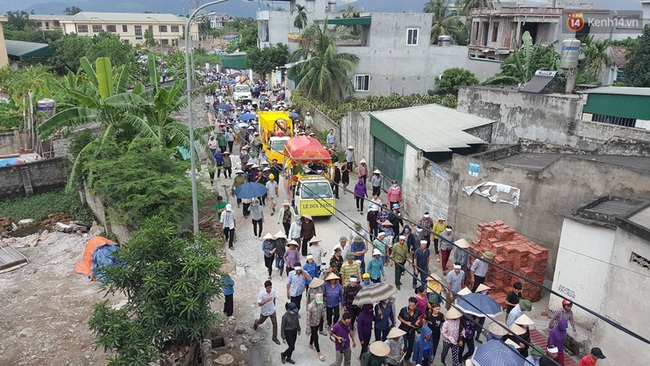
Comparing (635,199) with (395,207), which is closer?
(635,199)

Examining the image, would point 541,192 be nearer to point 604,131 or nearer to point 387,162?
point 387,162

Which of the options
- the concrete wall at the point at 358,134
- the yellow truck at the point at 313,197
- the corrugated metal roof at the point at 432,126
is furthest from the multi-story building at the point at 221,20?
the yellow truck at the point at 313,197

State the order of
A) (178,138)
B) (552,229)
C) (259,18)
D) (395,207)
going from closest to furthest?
(552,229)
(395,207)
(178,138)
(259,18)

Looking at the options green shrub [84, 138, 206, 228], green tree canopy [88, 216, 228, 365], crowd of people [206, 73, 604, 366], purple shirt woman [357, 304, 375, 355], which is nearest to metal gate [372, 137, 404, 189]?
crowd of people [206, 73, 604, 366]

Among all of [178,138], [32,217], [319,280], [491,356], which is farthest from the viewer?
[32,217]

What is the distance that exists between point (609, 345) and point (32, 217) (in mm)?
20504

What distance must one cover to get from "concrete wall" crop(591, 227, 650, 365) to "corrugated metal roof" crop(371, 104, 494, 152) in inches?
300

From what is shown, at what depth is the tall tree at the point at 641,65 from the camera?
31969 mm

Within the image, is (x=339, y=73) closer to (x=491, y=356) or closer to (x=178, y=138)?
(x=178, y=138)

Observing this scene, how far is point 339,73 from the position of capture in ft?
108

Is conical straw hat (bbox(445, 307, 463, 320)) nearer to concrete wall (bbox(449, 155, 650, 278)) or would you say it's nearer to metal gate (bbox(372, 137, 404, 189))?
concrete wall (bbox(449, 155, 650, 278))

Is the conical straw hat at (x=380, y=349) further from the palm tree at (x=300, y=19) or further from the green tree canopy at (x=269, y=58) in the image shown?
the palm tree at (x=300, y=19)

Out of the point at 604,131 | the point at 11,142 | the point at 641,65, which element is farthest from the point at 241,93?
the point at 641,65

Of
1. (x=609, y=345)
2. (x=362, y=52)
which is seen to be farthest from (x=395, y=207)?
(x=362, y=52)
